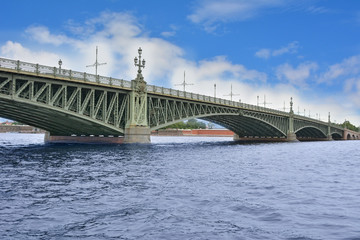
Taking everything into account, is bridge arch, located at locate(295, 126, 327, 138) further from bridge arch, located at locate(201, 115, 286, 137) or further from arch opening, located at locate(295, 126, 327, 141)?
bridge arch, located at locate(201, 115, 286, 137)

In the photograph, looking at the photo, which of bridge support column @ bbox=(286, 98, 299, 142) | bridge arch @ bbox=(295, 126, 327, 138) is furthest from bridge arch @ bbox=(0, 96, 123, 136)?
bridge arch @ bbox=(295, 126, 327, 138)

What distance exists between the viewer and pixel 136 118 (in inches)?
2264

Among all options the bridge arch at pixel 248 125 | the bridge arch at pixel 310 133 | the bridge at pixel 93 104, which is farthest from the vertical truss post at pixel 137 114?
the bridge arch at pixel 310 133

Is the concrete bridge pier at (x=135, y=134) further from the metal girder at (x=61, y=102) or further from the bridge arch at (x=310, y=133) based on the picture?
the bridge arch at (x=310, y=133)

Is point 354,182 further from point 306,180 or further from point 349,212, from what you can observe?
point 349,212

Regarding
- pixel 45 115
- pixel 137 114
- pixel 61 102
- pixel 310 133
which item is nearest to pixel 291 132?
pixel 310 133

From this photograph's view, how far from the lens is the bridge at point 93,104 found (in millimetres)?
42875

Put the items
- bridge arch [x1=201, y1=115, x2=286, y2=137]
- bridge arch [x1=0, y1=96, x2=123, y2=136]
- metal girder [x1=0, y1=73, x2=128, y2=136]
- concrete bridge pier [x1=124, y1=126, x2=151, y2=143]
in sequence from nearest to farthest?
metal girder [x1=0, y1=73, x2=128, y2=136] → bridge arch [x1=0, y1=96, x2=123, y2=136] → concrete bridge pier [x1=124, y1=126, x2=151, y2=143] → bridge arch [x1=201, y1=115, x2=286, y2=137]

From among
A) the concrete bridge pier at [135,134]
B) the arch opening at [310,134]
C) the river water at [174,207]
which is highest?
the arch opening at [310,134]

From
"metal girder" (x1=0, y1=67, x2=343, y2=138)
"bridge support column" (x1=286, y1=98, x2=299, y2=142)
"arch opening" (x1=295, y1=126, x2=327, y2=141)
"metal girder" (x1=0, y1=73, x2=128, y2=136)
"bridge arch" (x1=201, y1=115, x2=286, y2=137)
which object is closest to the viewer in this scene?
"metal girder" (x1=0, y1=73, x2=128, y2=136)

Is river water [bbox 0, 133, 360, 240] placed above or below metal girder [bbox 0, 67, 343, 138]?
below

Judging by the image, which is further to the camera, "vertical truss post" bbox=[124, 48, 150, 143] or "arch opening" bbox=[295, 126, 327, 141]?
"arch opening" bbox=[295, 126, 327, 141]

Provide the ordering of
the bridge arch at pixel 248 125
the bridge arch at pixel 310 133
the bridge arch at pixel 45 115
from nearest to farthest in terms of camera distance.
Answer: the bridge arch at pixel 45 115 → the bridge arch at pixel 248 125 → the bridge arch at pixel 310 133

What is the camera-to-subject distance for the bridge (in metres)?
42.9
